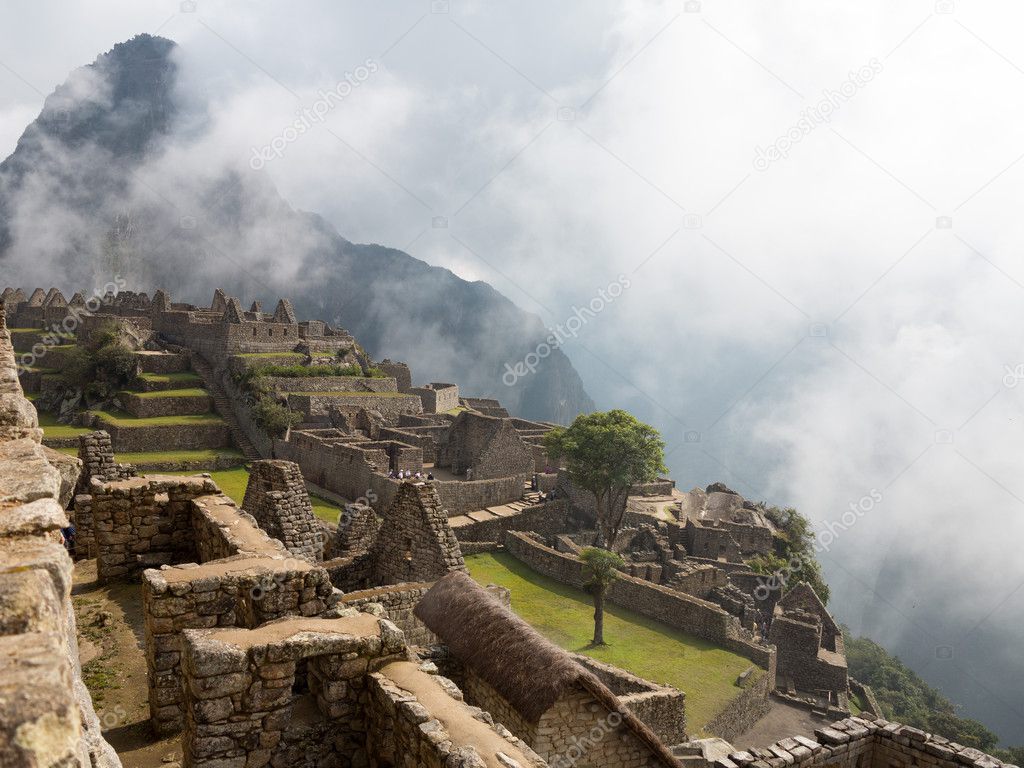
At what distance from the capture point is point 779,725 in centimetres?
1847

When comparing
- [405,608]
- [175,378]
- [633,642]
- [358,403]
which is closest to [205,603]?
[405,608]

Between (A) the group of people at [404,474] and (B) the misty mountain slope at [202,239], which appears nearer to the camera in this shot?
(A) the group of people at [404,474]

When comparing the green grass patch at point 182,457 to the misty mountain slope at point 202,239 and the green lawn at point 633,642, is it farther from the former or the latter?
the misty mountain slope at point 202,239

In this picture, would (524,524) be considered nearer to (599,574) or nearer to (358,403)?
(599,574)

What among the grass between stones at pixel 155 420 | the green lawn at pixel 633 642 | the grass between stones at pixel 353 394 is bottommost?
the green lawn at pixel 633 642

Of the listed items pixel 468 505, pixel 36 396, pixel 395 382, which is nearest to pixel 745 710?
pixel 468 505

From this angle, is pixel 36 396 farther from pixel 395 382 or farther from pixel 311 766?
pixel 311 766

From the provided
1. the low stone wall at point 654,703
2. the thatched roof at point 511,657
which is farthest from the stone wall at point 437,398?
the thatched roof at point 511,657

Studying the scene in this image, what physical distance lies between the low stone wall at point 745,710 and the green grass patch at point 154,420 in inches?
1088

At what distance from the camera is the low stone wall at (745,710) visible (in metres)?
15.6

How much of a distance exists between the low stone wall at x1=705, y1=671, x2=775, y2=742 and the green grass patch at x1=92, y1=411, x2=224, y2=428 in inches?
1088

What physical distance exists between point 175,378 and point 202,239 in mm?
106674

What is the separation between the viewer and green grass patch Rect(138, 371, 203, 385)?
1407 inches

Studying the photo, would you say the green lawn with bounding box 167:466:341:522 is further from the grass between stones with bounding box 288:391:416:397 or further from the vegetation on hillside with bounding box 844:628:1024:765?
the vegetation on hillside with bounding box 844:628:1024:765
